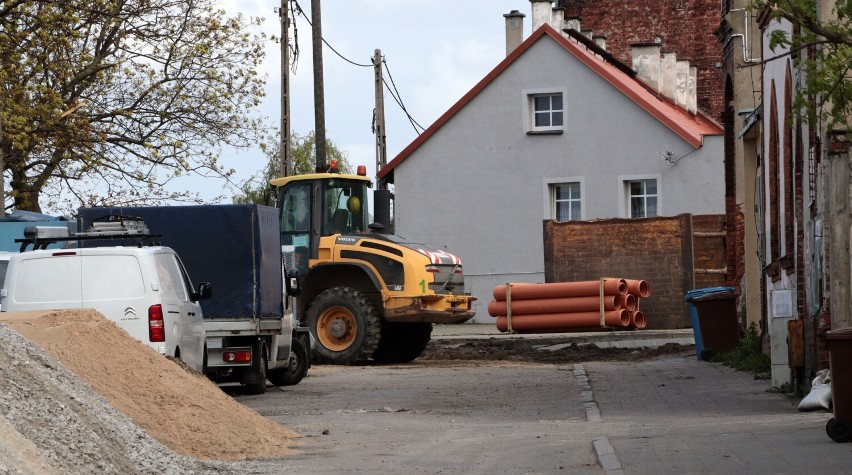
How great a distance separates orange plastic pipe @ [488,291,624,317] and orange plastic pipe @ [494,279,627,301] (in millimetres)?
88

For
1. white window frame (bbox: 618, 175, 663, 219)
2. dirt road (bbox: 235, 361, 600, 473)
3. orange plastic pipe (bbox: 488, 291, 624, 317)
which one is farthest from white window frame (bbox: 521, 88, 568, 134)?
dirt road (bbox: 235, 361, 600, 473)

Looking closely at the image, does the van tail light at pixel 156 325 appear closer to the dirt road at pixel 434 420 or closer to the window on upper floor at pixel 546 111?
the dirt road at pixel 434 420

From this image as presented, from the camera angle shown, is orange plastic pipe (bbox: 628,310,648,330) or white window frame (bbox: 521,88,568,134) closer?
orange plastic pipe (bbox: 628,310,648,330)

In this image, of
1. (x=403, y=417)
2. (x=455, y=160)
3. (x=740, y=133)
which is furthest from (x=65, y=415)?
(x=455, y=160)

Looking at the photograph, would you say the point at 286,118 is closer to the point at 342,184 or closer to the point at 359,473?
the point at 342,184

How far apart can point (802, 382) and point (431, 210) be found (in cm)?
2696

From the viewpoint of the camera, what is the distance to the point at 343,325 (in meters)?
24.3

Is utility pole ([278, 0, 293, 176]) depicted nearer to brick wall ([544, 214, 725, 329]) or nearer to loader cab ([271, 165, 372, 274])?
brick wall ([544, 214, 725, 329])

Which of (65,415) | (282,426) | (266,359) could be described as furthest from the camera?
(266,359)

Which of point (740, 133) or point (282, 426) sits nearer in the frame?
point (282, 426)

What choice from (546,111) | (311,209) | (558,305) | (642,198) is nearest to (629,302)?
(558,305)

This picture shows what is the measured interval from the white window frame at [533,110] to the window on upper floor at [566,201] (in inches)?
64.0

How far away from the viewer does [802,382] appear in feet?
51.8

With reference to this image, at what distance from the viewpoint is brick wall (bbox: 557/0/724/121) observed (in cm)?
5097
